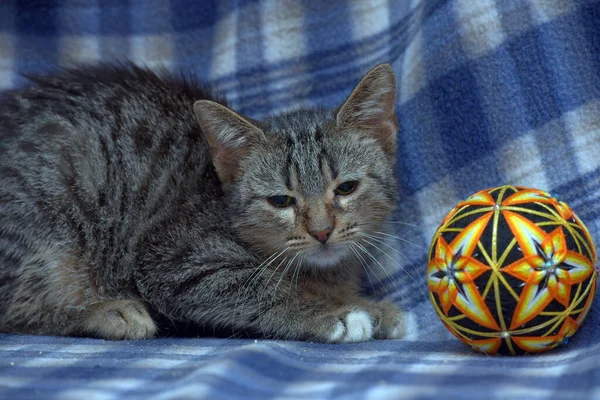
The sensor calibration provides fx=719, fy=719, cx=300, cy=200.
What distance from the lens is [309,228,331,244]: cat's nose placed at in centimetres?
212

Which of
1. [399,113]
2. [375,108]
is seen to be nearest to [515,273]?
[375,108]

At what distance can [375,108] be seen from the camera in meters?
2.34

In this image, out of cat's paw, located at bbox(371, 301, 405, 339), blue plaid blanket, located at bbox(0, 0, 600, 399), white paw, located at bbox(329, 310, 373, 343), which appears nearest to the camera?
blue plaid blanket, located at bbox(0, 0, 600, 399)

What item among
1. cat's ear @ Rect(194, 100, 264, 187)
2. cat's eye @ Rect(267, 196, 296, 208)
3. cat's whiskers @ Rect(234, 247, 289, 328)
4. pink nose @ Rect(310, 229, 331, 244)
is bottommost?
cat's whiskers @ Rect(234, 247, 289, 328)

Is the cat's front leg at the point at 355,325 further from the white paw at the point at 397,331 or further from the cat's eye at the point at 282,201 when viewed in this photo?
the cat's eye at the point at 282,201

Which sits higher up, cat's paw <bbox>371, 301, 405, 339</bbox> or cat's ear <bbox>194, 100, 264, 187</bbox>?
cat's ear <bbox>194, 100, 264, 187</bbox>

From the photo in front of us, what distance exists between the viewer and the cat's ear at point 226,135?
2.26 m

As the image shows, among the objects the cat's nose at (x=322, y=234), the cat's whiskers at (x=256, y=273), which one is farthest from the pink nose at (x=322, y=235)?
the cat's whiskers at (x=256, y=273)

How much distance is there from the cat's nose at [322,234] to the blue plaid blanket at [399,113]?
313mm

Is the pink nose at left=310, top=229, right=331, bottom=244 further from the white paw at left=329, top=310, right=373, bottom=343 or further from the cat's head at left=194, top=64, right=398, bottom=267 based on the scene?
the white paw at left=329, top=310, right=373, bottom=343

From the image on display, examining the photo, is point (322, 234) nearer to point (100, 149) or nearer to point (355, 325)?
point (355, 325)

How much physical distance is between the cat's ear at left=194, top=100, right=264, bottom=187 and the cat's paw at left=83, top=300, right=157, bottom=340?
1.66ft

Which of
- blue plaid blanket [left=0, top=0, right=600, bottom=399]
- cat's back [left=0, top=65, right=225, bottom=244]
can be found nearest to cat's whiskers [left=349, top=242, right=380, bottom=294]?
blue plaid blanket [left=0, top=0, right=600, bottom=399]

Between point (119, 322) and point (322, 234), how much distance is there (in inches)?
26.9
